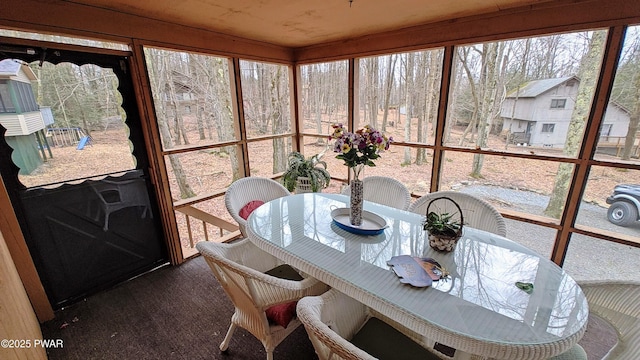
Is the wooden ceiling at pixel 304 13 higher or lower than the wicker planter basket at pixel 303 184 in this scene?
higher

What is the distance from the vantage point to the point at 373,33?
2.65 metres

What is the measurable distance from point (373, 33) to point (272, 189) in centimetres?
194

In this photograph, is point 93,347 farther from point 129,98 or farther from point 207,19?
point 207,19

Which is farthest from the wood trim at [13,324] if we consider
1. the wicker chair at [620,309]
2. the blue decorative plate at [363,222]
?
the wicker chair at [620,309]

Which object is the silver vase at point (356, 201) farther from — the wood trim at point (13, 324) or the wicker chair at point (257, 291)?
the wood trim at point (13, 324)

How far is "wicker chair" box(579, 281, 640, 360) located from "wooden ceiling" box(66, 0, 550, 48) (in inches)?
75.6

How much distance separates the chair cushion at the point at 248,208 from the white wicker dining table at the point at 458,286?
47 centimetres

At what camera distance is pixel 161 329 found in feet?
6.30

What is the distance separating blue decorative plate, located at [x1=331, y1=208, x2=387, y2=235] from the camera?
1.58 meters

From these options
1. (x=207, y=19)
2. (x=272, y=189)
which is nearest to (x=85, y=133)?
(x=207, y=19)

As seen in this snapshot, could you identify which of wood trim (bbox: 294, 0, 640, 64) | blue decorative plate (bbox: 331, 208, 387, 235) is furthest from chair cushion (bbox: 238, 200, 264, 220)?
wood trim (bbox: 294, 0, 640, 64)

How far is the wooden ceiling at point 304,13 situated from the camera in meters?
1.83

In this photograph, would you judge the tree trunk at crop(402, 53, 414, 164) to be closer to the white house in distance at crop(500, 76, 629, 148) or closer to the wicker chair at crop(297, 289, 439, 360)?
the white house in distance at crop(500, 76, 629, 148)

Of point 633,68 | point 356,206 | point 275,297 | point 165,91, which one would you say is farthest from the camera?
point 165,91
